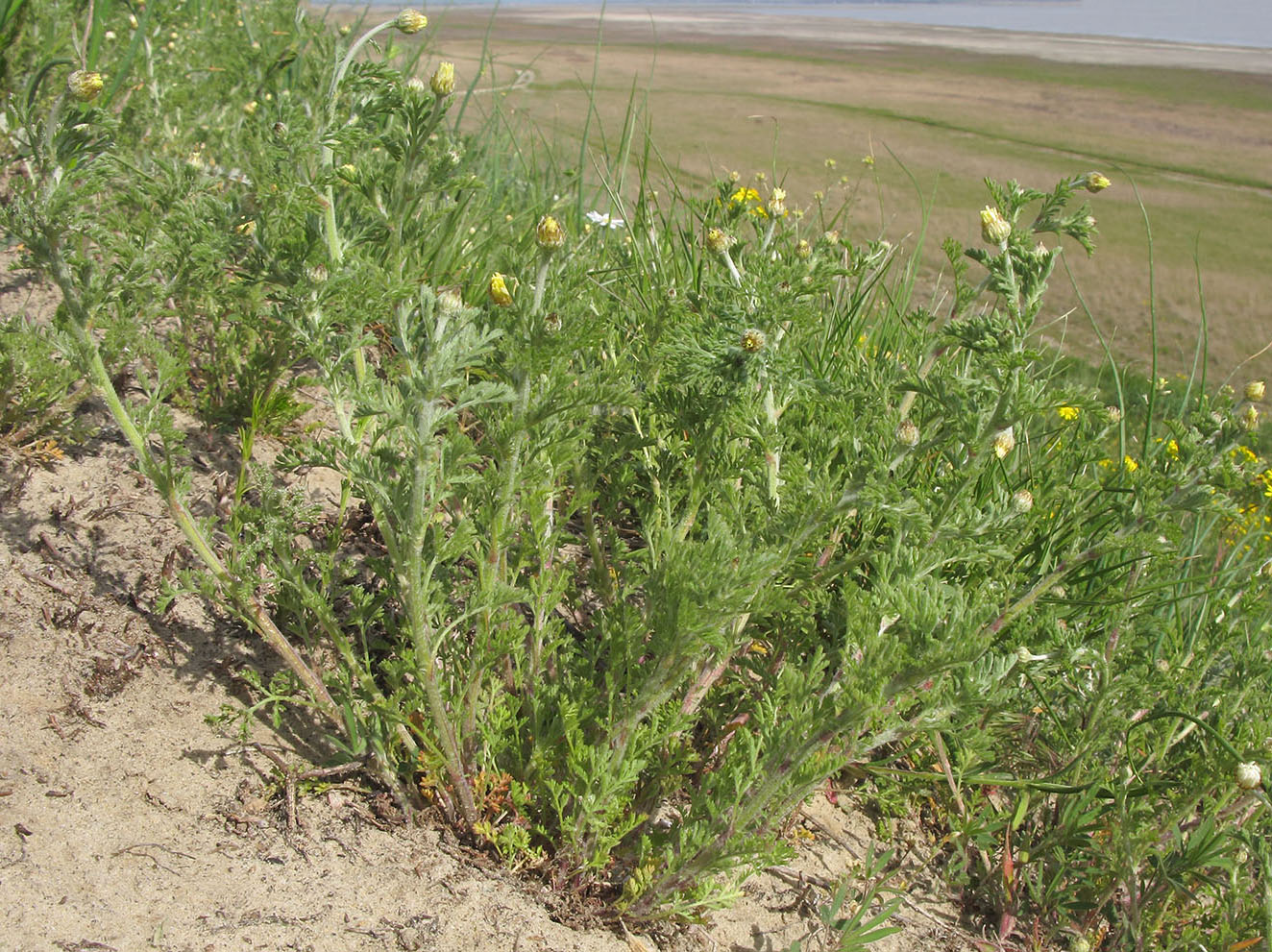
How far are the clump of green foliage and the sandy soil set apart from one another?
0.33ft

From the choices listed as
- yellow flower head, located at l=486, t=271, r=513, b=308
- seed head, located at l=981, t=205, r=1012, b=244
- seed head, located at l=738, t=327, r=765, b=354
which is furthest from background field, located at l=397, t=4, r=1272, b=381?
yellow flower head, located at l=486, t=271, r=513, b=308

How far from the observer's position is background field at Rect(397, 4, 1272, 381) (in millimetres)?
4828

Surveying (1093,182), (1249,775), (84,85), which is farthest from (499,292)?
(1249,775)

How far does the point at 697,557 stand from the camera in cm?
154

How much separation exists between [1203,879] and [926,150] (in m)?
5.32

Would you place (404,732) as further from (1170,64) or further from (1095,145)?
(1170,64)

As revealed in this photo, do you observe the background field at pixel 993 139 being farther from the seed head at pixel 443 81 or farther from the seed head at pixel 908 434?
the seed head at pixel 443 81

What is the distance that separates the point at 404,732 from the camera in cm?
186

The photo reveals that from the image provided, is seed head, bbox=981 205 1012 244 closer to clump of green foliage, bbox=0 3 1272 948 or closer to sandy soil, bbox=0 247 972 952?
clump of green foliage, bbox=0 3 1272 948

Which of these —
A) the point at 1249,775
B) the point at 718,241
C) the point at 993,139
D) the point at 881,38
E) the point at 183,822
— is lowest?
the point at 183,822

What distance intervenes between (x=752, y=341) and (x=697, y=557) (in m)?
0.44

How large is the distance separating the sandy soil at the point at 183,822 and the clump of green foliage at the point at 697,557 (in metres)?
0.10

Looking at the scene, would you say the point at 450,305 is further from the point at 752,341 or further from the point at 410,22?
the point at 410,22

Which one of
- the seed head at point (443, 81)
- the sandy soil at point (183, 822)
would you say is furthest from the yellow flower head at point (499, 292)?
the sandy soil at point (183, 822)
